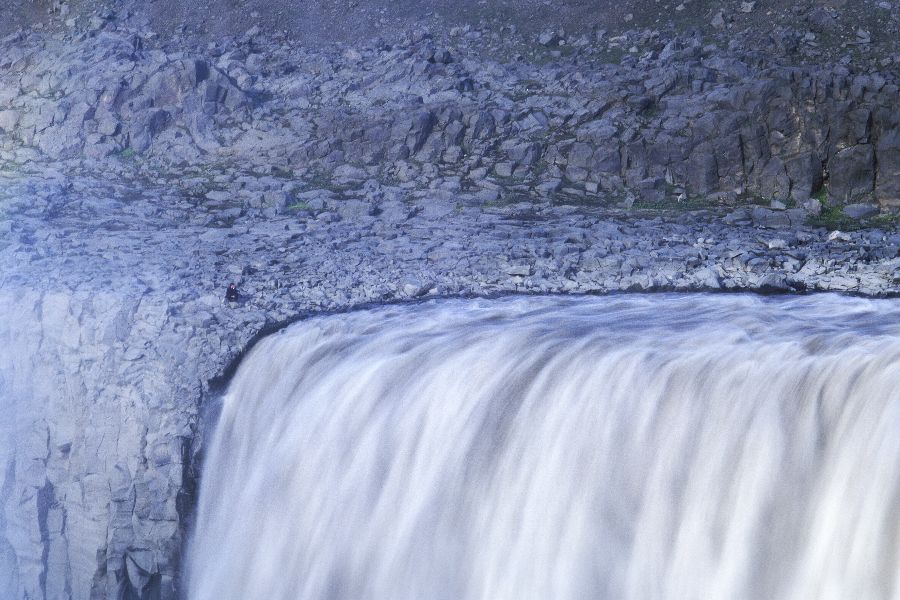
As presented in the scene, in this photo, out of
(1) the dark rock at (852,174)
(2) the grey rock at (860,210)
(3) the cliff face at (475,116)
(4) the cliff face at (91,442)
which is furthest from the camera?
(3) the cliff face at (475,116)

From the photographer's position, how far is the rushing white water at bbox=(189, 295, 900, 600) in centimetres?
682

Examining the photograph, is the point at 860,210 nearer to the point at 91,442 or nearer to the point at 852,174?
the point at 852,174

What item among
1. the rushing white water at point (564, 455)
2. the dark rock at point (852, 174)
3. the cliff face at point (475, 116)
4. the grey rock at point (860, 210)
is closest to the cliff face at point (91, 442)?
the rushing white water at point (564, 455)

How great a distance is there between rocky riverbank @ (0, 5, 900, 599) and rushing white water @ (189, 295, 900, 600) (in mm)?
715

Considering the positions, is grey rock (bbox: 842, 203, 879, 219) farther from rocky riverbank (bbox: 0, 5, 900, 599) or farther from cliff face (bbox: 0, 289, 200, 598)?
cliff face (bbox: 0, 289, 200, 598)

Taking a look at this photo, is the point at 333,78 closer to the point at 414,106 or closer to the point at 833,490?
the point at 414,106

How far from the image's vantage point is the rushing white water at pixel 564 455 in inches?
269

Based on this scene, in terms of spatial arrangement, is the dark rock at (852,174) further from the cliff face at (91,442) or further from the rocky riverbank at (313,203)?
the cliff face at (91,442)

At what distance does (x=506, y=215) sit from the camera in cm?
1281

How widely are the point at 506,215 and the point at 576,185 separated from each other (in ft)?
3.79

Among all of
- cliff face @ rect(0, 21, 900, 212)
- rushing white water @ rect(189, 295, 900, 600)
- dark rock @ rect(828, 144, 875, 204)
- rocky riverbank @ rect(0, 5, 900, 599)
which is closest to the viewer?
rushing white water @ rect(189, 295, 900, 600)

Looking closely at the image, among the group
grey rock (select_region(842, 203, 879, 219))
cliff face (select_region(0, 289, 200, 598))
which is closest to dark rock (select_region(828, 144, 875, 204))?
grey rock (select_region(842, 203, 879, 219))

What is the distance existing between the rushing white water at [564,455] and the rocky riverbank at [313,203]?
2.35ft

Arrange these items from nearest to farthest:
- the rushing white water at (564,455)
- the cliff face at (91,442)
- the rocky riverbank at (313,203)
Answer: the rushing white water at (564,455)
the cliff face at (91,442)
the rocky riverbank at (313,203)
